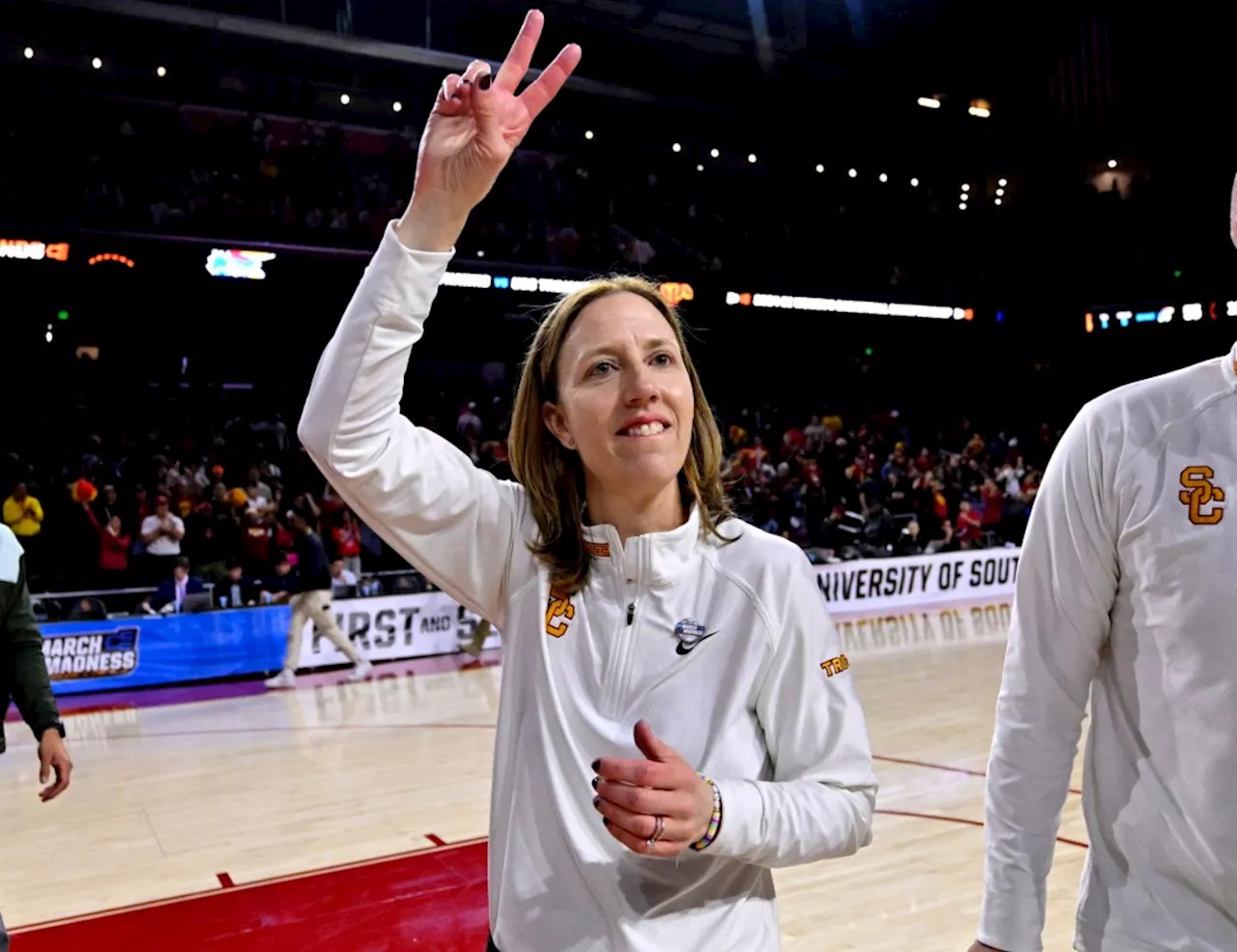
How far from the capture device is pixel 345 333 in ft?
5.17

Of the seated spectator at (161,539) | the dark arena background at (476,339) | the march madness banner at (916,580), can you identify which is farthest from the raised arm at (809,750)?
the march madness banner at (916,580)

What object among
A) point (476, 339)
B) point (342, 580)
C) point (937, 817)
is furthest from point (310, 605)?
point (476, 339)

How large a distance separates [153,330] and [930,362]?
1766 cm

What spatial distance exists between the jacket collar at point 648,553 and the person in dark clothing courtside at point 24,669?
2.10 metres

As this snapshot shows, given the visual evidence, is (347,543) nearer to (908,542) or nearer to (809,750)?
(908,542)

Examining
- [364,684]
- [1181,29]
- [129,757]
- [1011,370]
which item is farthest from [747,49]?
[129,757]

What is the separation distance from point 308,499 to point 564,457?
11123 millimetres

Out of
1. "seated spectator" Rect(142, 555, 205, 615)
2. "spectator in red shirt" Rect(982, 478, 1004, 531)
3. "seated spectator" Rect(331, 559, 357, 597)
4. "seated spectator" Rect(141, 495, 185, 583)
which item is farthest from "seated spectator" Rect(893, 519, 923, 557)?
"seated spectator" Rect(141, 495, 185, 583)

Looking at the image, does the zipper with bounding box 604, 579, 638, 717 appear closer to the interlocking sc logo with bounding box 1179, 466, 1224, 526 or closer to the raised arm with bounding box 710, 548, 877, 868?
the raised arm with bounding box 710, 548, 877, 868

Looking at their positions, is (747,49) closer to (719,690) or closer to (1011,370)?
(1011,370)

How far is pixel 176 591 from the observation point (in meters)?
10.6

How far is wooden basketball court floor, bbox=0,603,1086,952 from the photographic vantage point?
4.53 metres

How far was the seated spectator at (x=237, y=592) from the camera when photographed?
1077cm

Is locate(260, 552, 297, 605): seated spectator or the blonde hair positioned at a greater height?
the blonde hair
